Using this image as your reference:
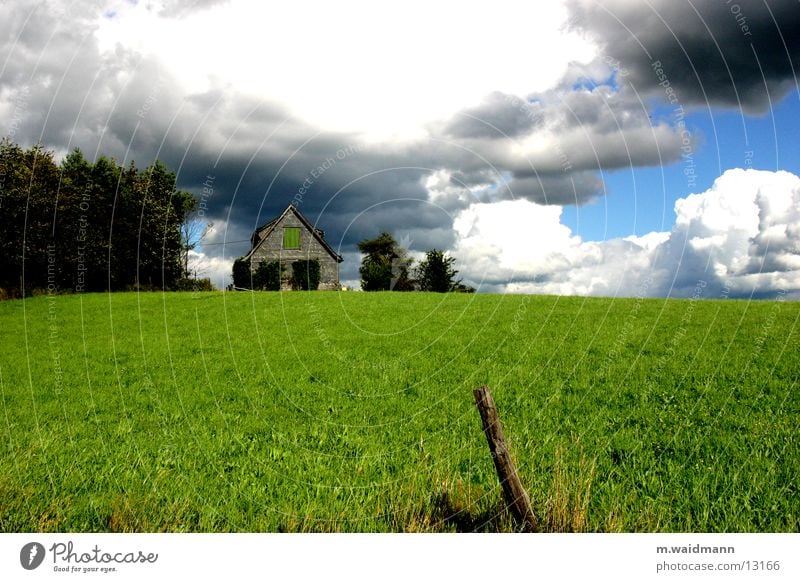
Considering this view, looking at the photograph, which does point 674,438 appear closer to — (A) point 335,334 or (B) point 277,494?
(B) point 277,494

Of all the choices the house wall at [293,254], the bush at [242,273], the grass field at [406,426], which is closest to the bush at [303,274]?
the house wall at [293,254]

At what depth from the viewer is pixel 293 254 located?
36.9 meters

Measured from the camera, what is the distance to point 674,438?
29.6 feet

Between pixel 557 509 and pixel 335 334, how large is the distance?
59.6 feet

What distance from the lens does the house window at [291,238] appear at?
33.8m

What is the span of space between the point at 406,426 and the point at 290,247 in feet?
85.0

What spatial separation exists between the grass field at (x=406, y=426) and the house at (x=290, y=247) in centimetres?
873

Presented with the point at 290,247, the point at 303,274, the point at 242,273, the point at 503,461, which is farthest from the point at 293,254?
the point at 503,461

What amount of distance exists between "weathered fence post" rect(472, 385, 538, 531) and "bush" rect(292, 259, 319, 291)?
111 ft

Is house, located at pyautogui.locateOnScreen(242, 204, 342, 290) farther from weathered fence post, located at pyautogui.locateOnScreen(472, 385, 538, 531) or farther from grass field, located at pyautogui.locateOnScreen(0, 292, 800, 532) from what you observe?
weathered fence post, located at pyautogui.locateOnScreen(472, 385, 538, 531)

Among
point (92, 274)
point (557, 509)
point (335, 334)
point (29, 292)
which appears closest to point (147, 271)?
point (92, 274)

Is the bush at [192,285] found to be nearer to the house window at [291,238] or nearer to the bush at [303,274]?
the bush at [303,274]

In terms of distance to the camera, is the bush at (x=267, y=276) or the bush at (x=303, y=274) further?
the bush at (x=303, y=274)
